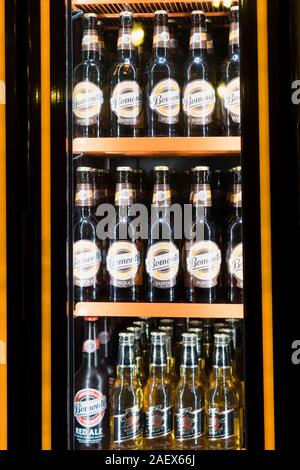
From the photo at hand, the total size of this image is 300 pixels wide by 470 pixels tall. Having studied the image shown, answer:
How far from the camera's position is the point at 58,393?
4.48 feet

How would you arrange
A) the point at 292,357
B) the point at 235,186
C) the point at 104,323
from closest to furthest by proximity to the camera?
1. the point at 292,357
2. the point at 235,186
3. the point at 104,323

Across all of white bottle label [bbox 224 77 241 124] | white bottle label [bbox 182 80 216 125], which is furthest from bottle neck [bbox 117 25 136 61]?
white bottle label [bbox 224 77 241 124]

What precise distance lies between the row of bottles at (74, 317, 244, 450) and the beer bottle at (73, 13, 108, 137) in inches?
23.0

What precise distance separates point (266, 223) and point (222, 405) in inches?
23.7

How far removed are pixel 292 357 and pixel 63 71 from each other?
2.97ft

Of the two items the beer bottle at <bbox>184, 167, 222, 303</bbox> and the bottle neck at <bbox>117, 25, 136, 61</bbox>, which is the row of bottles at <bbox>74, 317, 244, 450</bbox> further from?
the bottle neck at <bbox>117, 25, 136, 61</bbox>

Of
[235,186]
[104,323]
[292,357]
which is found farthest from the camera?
[104,323]

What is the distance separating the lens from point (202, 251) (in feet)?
5.26

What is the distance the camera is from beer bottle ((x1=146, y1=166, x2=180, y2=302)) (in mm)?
1606

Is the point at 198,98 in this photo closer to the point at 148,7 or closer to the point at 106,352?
the point at 148,7

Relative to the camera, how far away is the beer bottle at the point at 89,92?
5.39ft
